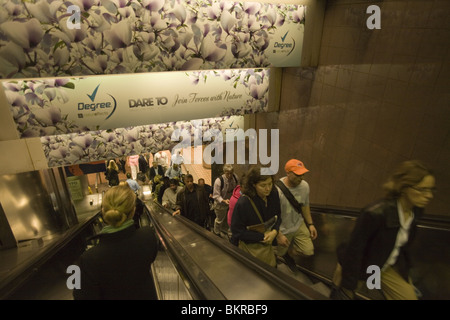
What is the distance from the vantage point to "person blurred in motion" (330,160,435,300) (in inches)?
67.1

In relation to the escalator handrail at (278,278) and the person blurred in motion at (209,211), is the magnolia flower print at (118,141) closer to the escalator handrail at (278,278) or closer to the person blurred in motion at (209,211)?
the person blurred in motion at (209,211)

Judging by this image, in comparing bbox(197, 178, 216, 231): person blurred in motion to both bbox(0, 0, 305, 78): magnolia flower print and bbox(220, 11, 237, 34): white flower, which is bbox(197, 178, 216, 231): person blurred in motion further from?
bbox(220, 11, 237, 34): white flower

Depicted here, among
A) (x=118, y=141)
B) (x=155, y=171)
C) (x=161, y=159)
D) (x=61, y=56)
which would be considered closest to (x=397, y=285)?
(x=61, y=56)

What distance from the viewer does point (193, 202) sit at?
418 cm

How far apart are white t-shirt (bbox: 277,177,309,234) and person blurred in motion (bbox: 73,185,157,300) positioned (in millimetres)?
1484

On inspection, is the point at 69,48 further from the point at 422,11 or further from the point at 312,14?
the point at 422,11

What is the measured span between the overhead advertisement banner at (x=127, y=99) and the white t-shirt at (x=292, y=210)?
238cm

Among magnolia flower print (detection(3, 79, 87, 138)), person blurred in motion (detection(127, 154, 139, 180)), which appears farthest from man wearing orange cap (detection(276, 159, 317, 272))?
person blurred in motion (detection(127, 154, 139, 180))

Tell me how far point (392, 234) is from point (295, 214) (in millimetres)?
1090

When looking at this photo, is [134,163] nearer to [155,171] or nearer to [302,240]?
[155,171]
